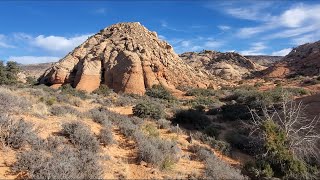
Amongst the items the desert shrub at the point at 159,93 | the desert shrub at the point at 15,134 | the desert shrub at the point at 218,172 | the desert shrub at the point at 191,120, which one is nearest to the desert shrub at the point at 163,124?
the desert shrub at the point at 191,120

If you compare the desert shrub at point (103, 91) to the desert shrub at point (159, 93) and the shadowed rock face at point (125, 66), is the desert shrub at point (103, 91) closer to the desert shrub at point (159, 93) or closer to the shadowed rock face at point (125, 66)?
the shadowed rock face at point (125, 66)

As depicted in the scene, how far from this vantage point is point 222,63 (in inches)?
2509

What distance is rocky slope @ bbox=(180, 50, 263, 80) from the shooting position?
61.2m

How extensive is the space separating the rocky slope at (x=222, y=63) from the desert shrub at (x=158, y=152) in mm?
48662

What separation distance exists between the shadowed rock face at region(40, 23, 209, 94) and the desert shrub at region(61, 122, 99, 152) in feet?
63.3

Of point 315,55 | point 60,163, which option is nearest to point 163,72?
point 60,163

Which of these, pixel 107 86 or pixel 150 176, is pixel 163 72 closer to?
pixel 107 86

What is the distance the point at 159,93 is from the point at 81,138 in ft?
59.0

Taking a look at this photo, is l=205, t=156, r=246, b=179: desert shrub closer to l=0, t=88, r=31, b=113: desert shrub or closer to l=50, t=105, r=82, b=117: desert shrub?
l=50, t=105, r=82, b=117: desert shrub

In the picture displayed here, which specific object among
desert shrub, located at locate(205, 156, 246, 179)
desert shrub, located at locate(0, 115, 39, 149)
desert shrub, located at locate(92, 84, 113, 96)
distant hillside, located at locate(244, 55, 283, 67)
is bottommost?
desert shrub, located at locate(205, 156, 246, 179)

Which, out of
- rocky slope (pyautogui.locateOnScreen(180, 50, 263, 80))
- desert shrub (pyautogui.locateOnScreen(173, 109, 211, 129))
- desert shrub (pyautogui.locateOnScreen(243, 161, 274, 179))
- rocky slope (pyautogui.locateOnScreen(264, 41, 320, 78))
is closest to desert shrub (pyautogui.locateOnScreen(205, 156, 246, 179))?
desert shrub (pyautogui.locateOnScreen(243, 161, 274, 179))

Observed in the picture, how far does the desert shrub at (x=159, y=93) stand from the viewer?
88.2 feet

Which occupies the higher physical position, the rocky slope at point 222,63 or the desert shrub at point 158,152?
the rocky slope at point 222,63

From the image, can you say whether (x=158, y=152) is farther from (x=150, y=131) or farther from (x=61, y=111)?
(x=61, y=111)
